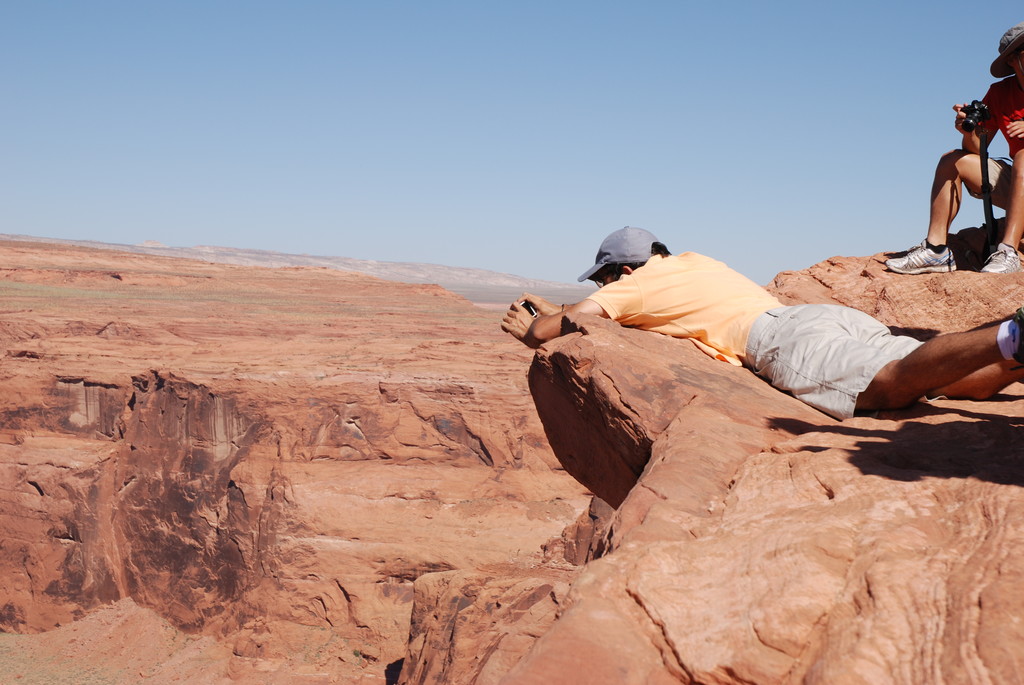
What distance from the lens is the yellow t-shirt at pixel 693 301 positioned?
14.8 ft

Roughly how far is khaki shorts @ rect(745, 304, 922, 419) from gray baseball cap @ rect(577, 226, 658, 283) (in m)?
0.78

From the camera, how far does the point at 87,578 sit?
1423cm

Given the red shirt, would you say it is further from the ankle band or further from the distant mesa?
the distant mesa

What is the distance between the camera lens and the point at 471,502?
526 inches

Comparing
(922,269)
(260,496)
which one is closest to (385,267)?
(260,496)

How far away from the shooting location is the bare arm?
15.3 ft

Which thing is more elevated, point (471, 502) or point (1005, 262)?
point (1005, 262)

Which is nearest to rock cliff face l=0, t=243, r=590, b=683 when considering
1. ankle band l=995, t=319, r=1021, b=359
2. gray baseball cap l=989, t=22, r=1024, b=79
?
gray baseball cap l=989, t=22, r=1024, b=79

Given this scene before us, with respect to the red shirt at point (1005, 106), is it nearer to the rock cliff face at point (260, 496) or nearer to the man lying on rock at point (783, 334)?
the man lying on rock at point (783, 334)

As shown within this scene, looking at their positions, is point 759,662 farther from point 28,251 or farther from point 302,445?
point 28,251

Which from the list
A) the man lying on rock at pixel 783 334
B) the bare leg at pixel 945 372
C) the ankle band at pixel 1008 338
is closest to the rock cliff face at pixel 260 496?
the man lying on rock at pixel 783 334

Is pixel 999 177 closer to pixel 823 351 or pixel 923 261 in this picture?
pixel 923 261

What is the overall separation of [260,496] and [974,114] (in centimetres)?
1120

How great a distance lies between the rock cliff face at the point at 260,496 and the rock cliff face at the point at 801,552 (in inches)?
313
